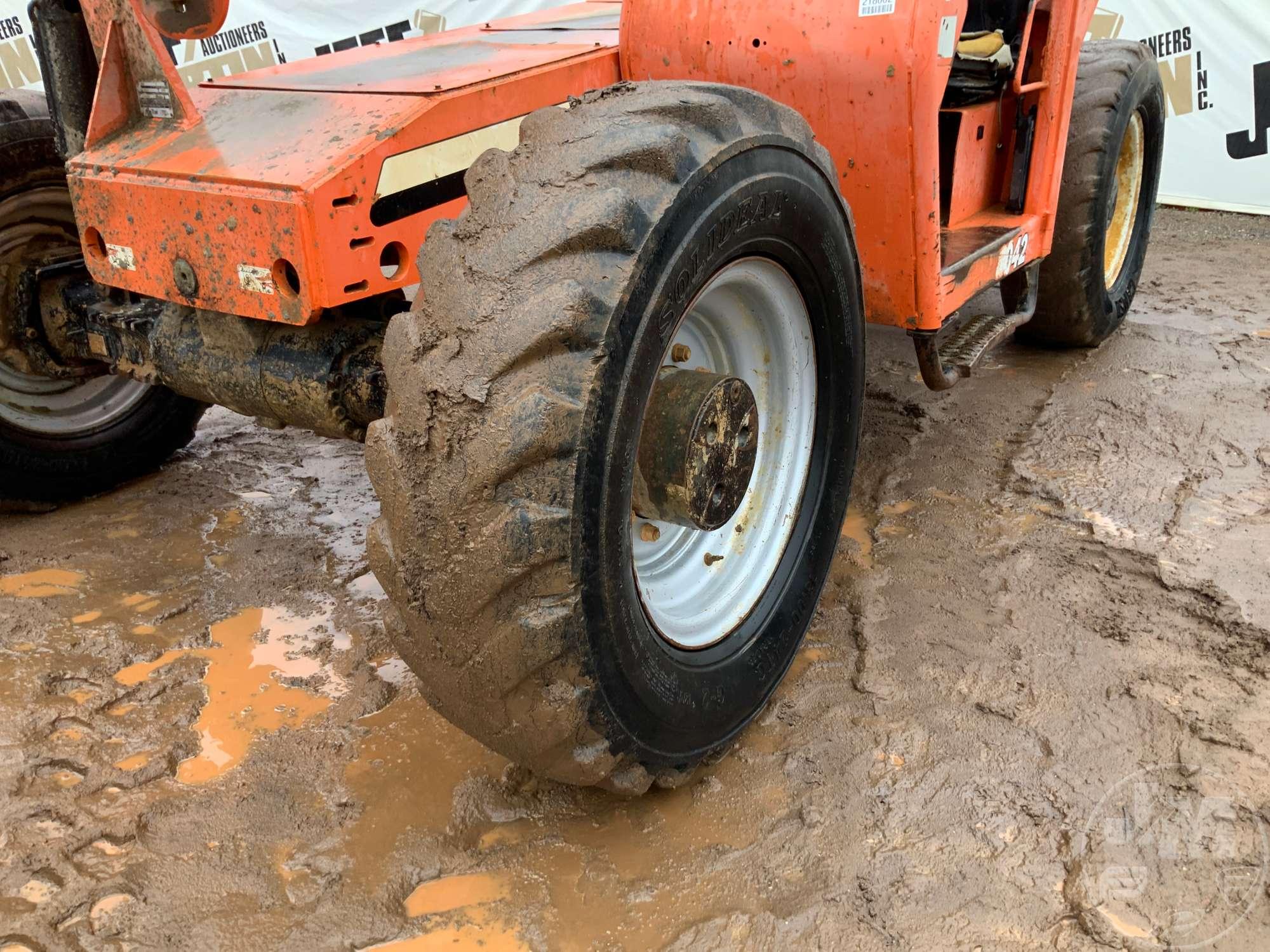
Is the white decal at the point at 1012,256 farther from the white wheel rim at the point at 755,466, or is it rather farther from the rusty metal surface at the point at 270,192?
the rusty metal surface at the point at 270,192

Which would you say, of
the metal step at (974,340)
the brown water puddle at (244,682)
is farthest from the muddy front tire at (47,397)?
the metal step at (974,340)

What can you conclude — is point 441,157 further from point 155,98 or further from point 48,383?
point 48,383

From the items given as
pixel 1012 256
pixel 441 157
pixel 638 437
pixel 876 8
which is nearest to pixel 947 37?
pixel 876 8

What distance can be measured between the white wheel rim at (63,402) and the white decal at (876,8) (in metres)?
2.70

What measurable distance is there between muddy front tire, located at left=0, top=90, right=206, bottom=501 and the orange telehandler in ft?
0.04

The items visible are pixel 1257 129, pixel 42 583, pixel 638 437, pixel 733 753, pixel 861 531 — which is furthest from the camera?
pixel 1257 129

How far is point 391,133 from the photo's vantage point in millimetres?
2336

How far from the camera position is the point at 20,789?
238 cm

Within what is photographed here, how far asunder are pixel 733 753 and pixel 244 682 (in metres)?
1.32

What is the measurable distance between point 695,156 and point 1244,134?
7390 millimetres

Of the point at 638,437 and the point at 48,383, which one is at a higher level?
the point at 638,437

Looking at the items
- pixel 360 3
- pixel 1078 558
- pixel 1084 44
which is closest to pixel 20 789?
pixel 1078 558

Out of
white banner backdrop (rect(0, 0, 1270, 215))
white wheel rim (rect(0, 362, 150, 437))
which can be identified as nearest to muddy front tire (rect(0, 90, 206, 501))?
white wheel rim (rect(0, 362, 150, 437))

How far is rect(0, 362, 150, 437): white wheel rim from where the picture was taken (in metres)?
3.50
